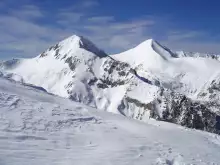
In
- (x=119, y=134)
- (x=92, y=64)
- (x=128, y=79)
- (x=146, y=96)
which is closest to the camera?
(x=119, y=134)

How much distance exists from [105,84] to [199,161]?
6290 inches

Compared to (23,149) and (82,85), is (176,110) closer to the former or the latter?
(82,85)

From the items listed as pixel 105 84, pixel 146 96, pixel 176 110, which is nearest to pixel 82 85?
pixel 105 84

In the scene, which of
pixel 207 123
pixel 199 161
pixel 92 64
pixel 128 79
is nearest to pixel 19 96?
pixel 199 161

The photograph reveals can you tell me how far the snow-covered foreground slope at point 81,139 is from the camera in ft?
65.6

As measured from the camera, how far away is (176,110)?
403 ft

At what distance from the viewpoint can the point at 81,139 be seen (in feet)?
74.7

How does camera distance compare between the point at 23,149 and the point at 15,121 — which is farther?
the point at 15,121

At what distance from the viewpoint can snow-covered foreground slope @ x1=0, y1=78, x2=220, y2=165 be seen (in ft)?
65.6

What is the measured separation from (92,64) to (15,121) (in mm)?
173171

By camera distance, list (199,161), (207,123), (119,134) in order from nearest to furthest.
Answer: (199,161) < (119,134) < (207,123)

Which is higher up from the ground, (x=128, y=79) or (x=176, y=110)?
(x=128, y=79)

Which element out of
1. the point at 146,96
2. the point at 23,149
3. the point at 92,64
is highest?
the point at 92,64

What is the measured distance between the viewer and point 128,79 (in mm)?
171750
